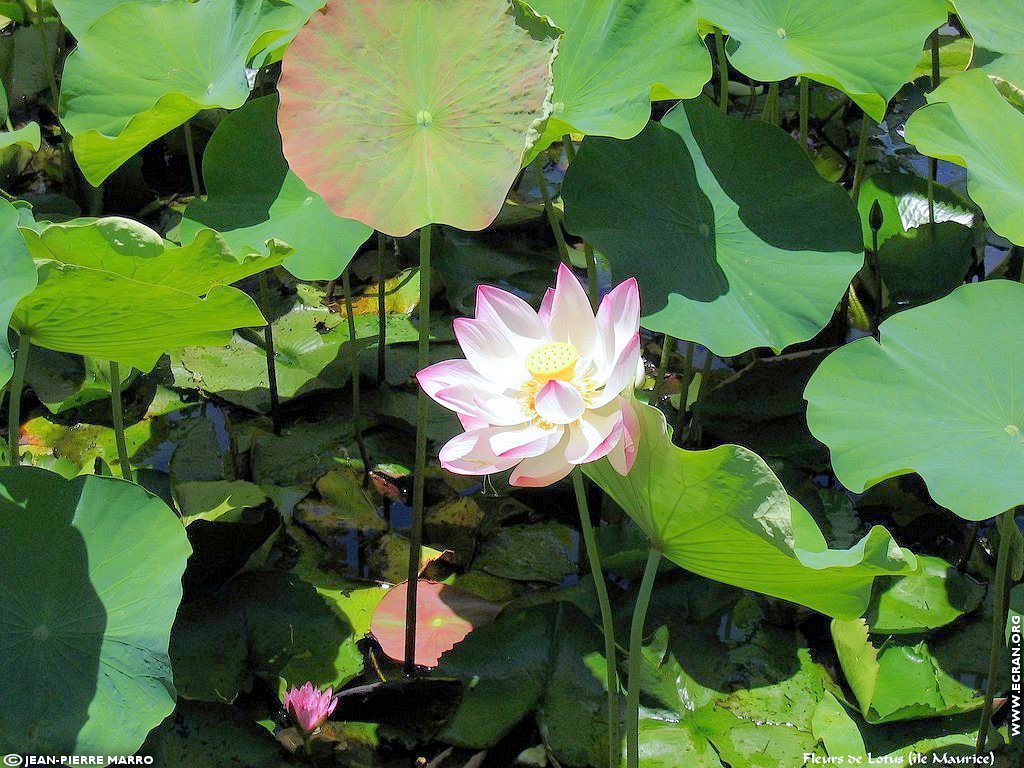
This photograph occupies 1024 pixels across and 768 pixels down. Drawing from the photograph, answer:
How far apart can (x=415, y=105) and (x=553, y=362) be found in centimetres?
61

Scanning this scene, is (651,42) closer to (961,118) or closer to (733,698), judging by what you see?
(961,118)

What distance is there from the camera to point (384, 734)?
1.57 metres

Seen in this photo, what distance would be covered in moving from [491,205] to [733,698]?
37.6 inches

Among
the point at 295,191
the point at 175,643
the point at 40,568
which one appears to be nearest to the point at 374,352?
the point at 295,191

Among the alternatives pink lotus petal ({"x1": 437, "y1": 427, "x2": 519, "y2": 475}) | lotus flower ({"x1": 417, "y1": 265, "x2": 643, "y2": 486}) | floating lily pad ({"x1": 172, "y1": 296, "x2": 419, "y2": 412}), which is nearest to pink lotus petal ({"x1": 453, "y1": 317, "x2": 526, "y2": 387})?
lotus flower ({"x1": 417, "y1": 265, "x2": 643, "y2": 486})

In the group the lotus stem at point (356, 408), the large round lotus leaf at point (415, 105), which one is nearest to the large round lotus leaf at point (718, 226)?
the large round lotus leaf at point (415, 105)

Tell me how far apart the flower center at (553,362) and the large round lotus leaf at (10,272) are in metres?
0.68

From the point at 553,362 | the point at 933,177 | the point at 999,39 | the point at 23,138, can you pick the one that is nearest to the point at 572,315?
the point at 553,362

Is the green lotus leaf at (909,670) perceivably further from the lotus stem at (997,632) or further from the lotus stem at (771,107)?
the lotus stem at (771,107)

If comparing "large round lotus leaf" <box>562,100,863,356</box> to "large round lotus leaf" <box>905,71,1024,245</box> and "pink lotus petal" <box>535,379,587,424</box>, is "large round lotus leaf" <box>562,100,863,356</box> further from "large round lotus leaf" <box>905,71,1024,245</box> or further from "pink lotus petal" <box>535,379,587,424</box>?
"pink lotus petal" <box>535,379,587,424</box>

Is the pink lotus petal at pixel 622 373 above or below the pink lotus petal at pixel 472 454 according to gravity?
above

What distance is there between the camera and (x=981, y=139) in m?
1.74

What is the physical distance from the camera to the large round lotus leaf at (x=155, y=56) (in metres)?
1.88

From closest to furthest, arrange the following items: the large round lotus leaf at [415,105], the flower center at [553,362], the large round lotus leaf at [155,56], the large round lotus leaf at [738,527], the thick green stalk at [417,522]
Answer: the large round lotus leaf at [738,527], the flower center at [553,362], the large round lotus leaf at [415,105], the thick green stalk at [417,522], the large round lotus leaf at [155,56]
